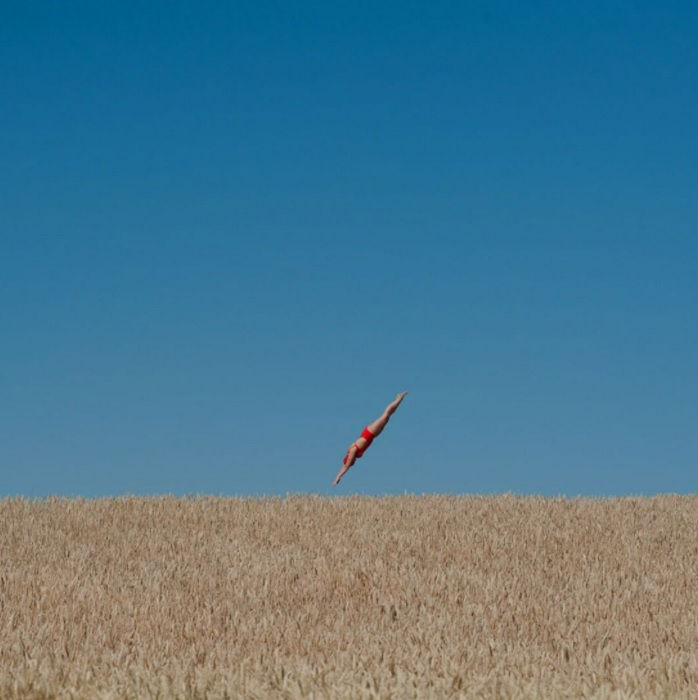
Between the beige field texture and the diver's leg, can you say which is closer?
the beige field texture

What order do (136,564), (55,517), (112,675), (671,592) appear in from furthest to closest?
(55,517), (136,564), (671,592), (112,675)

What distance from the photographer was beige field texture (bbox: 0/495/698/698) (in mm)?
6496

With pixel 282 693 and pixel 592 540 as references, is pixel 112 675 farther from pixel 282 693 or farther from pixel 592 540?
pixel 592 540

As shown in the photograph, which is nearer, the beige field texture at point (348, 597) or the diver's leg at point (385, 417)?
the beige field texture at point (348, 597)

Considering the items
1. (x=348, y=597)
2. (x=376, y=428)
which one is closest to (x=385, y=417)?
(x=376, y=428)

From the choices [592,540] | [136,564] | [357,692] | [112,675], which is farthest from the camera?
[592,540]

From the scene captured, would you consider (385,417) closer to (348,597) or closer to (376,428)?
(376,428)

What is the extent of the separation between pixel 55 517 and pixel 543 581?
726 cm

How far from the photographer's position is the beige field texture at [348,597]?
650cm

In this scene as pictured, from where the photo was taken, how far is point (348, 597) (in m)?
9.39

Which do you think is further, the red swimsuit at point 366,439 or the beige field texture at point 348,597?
the red swimsuit at point 366,439

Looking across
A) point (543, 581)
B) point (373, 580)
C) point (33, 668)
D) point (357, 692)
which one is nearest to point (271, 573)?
point (373, 580)

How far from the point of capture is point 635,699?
6043mm

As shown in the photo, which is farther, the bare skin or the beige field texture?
the bare skin
